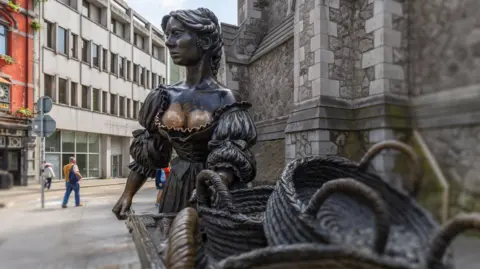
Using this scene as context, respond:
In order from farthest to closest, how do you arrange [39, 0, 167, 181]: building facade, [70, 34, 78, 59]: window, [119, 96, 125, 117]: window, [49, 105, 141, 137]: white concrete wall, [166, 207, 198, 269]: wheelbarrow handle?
[119, 96, 125, 117]: window < [70, 34, 78, 59]: window < [49, 105, 141, 137]: white concrete wall < [39, 0, 167, 181]: building facade < [166, 207, 198, 269]: wheelbarrow handle

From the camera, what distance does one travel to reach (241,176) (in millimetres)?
1063

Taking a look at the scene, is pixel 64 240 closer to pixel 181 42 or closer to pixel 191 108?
pixel 191 108

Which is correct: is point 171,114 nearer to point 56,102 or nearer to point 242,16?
point 242,16

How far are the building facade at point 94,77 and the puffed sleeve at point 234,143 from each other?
12.0 metres

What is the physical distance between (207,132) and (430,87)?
0.85 meters

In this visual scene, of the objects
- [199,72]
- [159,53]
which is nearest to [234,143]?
[199,72]

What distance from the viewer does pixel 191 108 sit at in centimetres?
118

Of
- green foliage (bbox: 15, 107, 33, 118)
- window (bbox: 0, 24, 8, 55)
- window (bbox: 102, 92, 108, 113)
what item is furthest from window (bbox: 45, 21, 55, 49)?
window (bbox: 102, 92, 108, 113)

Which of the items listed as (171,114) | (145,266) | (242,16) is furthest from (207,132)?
(242,16)

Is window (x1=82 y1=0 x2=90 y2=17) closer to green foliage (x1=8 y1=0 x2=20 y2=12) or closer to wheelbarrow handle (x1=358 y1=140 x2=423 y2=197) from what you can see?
green foliage (x1=8 y1=0 x2=20 y2=12)

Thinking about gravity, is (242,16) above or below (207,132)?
above

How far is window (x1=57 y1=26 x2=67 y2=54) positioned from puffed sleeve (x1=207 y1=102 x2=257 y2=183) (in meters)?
12.9

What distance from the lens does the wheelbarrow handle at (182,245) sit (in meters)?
0.56

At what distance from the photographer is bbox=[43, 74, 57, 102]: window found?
458 inches
